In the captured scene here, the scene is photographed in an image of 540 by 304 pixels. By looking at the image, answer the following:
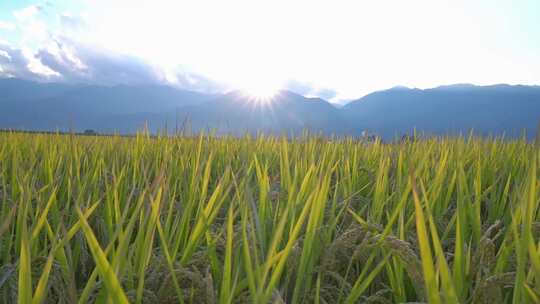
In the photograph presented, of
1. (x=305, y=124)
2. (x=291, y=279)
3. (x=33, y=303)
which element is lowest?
(x=291, y=279)

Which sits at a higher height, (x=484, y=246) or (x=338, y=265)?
(x=484, y=246)

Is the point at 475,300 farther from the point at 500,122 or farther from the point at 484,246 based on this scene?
the point at 500,122

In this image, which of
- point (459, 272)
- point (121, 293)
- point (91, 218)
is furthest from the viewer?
point (91, 218)

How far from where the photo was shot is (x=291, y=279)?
38.1 inches

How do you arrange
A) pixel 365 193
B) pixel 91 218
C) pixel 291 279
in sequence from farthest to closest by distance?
pixel 365 193, pixel 91 218, pixel 291 279

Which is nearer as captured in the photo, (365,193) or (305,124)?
(365,193)

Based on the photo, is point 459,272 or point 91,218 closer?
point 459,272

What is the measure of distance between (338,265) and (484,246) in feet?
1.21

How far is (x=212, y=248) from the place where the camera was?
86 cm

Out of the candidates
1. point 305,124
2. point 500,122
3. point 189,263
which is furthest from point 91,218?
point 500,122

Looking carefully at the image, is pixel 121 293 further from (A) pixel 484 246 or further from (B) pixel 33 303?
(A) pixel 484 246

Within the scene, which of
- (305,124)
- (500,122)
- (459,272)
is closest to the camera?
(459,272)

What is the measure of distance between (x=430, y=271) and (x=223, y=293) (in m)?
0.30

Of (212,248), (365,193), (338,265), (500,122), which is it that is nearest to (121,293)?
(212,248)
